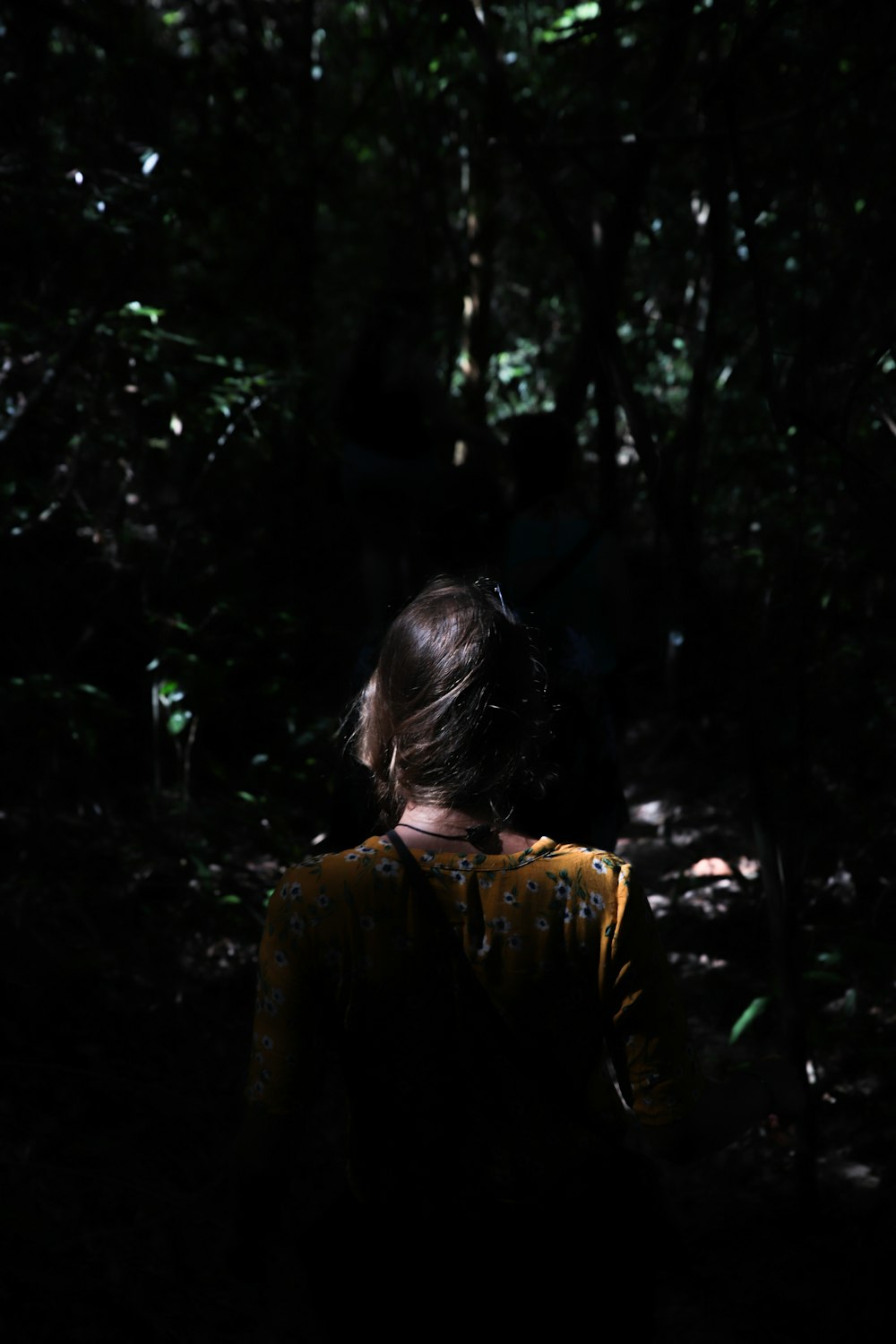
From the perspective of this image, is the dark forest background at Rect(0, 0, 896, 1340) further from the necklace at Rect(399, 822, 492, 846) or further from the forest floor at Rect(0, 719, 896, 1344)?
the necklace at Rect(399, 822, 492, 846)

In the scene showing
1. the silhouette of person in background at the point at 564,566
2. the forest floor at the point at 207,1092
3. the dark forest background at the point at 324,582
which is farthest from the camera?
the silhouette of person in background at the point at 564,566

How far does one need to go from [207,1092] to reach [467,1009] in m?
2.40

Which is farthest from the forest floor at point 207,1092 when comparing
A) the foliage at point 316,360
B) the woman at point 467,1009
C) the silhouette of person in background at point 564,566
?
the silhouette of person in background at point 564,566

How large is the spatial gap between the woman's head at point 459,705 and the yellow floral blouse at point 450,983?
10 centimetres

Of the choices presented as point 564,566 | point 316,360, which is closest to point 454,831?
point 564,566

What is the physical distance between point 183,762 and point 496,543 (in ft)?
8.70

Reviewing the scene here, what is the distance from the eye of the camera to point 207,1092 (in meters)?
3.45

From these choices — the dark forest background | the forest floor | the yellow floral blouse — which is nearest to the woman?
the yellow floral blouse

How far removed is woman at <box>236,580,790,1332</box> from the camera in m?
1.36

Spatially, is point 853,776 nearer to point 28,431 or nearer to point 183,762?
point 183,762

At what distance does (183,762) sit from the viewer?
479 cm

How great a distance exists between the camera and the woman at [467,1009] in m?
1.36

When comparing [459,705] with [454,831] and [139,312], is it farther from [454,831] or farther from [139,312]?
[139,312]

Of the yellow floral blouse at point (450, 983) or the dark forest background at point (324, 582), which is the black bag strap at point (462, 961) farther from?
the dark forest background at point (324, 582)
